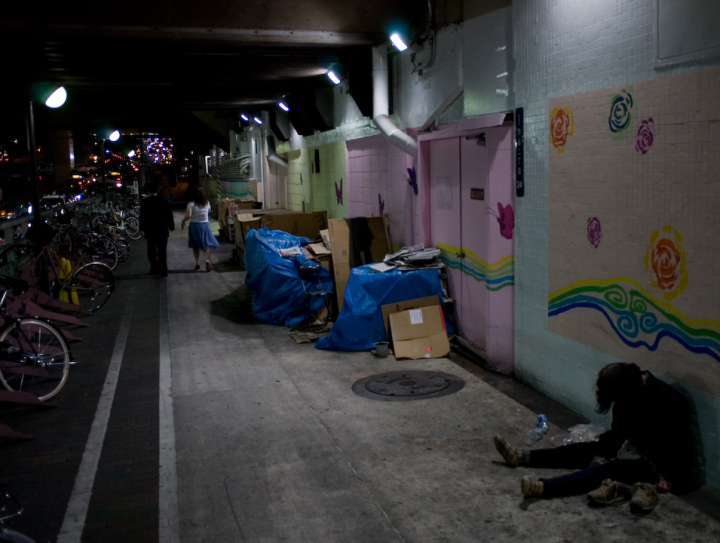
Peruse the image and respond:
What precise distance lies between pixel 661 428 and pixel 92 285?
9.42 m

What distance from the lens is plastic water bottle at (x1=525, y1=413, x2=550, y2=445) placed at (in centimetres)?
547

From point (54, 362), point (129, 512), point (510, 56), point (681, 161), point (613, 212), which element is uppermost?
point (510, 56)

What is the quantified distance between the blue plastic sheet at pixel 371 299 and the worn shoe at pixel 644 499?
13.8 feet

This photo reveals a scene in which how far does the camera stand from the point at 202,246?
14.2 m

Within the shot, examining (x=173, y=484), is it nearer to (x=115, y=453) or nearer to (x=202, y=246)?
(x=115, y=453)

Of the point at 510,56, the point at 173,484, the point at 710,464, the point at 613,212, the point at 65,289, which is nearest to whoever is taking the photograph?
the point at 710,464

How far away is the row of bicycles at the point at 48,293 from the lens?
6598 mm

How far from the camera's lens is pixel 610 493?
435 centimetres

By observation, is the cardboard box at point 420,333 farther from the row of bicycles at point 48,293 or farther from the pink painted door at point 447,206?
the row of bicycles at point 48,293

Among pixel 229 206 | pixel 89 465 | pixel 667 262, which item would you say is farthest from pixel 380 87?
pixel 229 206

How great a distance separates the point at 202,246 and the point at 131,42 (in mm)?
5741

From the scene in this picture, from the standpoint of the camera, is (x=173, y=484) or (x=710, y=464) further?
(x=173, y=484)

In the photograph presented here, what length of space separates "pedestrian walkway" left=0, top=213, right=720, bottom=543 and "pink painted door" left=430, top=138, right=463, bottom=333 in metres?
1.06

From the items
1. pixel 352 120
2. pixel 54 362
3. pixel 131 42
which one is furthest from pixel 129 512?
pixel 352 120
